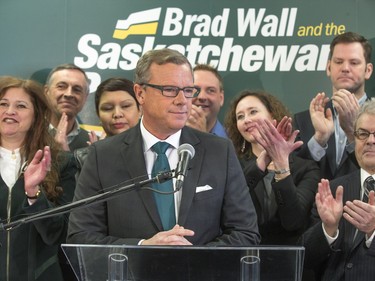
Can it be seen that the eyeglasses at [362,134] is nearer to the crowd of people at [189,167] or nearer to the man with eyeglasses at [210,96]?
the crowd of people at [189,167]

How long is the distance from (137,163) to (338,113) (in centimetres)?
177

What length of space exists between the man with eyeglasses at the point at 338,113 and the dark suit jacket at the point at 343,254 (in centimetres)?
68

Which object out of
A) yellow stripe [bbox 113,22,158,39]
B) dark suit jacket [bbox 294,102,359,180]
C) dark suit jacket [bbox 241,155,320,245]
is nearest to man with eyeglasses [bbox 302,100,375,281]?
dark suit jacket [bbox 241,155,320,245]

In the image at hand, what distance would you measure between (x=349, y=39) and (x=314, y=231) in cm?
165

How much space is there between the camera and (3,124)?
425 centimetres

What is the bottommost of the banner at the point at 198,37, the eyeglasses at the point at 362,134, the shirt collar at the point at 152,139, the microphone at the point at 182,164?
the microphone at the point at 182,164

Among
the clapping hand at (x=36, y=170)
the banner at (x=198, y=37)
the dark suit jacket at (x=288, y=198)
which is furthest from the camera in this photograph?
the banner at (x=198, y=37)

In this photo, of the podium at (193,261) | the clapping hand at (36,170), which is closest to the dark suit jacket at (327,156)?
the clapping hand at (36,170)

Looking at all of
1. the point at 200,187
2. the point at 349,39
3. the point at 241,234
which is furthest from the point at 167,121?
the point at 349,39

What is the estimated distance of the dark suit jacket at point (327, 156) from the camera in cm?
470

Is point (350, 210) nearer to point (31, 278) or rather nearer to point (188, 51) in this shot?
point (31, 278)

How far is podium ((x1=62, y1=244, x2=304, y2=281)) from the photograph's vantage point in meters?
2.67

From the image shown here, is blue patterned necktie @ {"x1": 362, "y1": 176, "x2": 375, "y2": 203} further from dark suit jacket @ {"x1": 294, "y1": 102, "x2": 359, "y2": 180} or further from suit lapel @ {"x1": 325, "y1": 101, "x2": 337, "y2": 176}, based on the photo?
suit lapel @ {"x1": 325, "y1": 101, "x2": 337, "y2": 176}

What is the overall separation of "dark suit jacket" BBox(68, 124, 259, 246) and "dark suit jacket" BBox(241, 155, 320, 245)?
72cm
